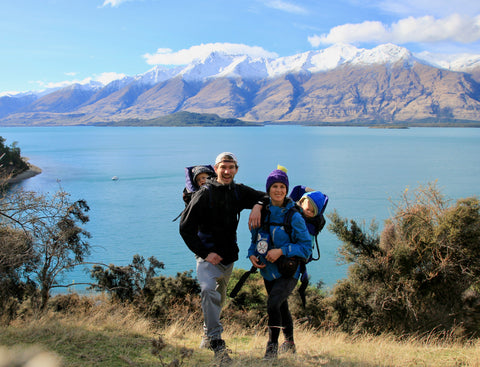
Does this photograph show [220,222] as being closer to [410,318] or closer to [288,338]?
[288,338]

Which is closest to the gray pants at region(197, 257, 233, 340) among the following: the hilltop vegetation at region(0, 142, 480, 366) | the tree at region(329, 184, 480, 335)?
the hilltop vegetation at region(0, 142, 480, 366)

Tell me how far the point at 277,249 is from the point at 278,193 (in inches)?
22.4

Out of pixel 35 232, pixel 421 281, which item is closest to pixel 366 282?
pixel 421 281

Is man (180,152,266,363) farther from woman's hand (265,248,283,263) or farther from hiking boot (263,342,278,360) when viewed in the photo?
hiking boot (263,342,278,360)

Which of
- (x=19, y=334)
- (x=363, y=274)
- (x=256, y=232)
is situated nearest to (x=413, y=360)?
(x=256, y=232)

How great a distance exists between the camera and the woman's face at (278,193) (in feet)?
13.0

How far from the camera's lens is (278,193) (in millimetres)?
3957

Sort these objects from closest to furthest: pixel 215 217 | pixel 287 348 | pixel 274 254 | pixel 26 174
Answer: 1. pixel 274 254
2. pixel 215 217
3. pixel 287 348
4. pixel 26 174

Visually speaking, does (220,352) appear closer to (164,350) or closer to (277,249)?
(164,350)

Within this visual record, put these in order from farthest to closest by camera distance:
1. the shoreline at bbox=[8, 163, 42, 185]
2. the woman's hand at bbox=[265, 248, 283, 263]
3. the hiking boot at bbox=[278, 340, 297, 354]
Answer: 1. the shoreline at bbox=[8, 163, 42, 185]
2. the hiking boot at bbox=[278, 340, 297, 354]
3. the woman's hand at bbox=[265, 248, 283, 263]

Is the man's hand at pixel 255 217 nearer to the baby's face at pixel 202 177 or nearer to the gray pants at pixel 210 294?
the gray pants at pixel 210 294

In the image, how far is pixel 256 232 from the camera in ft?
13.1

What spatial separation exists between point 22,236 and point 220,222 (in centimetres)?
622

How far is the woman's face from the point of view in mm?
3953
